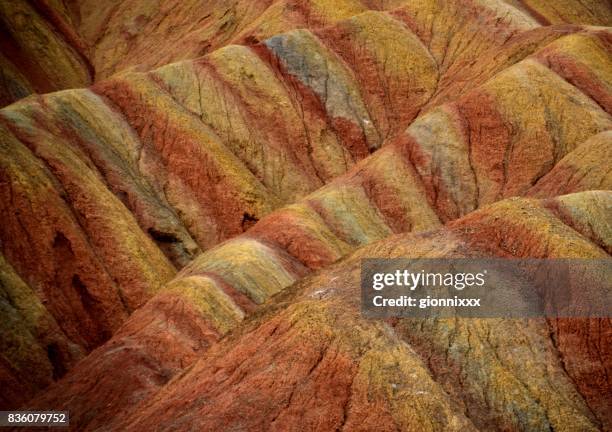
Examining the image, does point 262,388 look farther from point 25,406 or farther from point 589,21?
point 589,21

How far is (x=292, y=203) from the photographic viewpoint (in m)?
83.6

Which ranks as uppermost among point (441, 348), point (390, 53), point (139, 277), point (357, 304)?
point (390, 53)

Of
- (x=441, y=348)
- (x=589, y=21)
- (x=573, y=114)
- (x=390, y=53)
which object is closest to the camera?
(x=441, y=348)

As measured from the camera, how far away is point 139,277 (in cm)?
7106

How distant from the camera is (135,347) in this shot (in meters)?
60.2

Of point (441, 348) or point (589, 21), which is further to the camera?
point (589, 21)

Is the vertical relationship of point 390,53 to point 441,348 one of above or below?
above

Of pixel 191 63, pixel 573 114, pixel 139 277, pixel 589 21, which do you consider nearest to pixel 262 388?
pixel 139 277

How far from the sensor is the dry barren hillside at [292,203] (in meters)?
48.1

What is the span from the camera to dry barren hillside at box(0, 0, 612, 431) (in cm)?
4809

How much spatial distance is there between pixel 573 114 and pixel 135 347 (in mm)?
36114

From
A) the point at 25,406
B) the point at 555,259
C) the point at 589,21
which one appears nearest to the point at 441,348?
the point at 555,259

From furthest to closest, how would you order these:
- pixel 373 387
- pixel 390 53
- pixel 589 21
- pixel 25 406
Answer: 1. pixel 589 21
2. pixel 390 53
3. pixel 25 406
4. pixel 373 387

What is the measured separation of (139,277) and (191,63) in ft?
90.6
